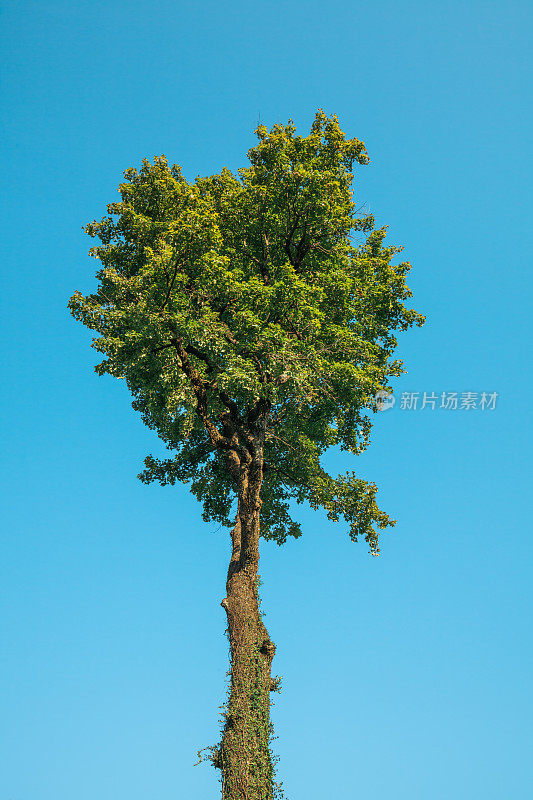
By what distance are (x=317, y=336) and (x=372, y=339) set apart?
9.81 ft

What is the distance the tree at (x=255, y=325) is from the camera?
17953 mm

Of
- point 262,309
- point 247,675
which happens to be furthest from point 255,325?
point 247,675

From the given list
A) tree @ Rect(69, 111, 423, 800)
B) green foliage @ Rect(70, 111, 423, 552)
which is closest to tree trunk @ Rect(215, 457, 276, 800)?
tree @ Rect(69, 111, 423, 800)

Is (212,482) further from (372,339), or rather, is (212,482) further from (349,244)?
(349,244)

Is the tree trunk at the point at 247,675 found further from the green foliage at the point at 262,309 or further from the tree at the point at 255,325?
the green foliage at the point at 262,309

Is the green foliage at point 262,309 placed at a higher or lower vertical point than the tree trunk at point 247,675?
higher

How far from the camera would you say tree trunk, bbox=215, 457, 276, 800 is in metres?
15.1

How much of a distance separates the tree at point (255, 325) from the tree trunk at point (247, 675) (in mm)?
48

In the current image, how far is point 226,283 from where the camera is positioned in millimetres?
18641

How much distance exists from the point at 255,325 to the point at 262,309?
3.14ft

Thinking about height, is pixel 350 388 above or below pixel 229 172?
below

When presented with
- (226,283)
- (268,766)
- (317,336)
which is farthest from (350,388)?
(268,766)

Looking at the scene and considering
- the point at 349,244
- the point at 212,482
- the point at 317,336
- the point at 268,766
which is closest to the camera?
the point at 268,766

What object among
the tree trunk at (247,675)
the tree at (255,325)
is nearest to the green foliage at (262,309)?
the tree at (255,325)
